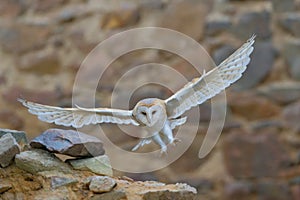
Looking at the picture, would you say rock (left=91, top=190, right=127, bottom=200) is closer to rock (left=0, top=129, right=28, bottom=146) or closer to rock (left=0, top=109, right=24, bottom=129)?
rock (left=0, top=129, right=28, bottom=146)

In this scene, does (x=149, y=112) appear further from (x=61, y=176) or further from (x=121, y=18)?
(x=121, y=18)

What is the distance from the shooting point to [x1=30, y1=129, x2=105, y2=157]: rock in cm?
66

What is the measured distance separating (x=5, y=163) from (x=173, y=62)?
801mm

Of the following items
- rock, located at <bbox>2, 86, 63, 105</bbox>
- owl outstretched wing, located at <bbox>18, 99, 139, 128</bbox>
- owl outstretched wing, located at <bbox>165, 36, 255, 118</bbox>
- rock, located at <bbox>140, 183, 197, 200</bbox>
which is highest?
rock, located at <bbox>2, 86, 63, 105</bbox>

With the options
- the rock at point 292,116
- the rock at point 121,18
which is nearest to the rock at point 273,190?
the rock at point 292,116

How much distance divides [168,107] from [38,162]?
181 mm

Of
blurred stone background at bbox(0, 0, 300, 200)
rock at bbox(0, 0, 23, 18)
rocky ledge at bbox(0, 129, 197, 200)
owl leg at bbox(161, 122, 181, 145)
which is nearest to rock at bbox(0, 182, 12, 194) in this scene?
rocky ledge at bbox(0, 129, 197, 200)

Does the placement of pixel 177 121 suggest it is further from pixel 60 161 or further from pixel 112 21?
pixel 112 21

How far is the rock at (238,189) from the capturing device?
1.35 metres

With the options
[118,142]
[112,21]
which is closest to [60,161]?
[118,142]

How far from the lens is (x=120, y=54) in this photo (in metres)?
1.42

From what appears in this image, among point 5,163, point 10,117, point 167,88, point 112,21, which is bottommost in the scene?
point 5,163

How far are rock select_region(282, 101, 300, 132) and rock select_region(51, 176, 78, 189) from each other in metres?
0.81

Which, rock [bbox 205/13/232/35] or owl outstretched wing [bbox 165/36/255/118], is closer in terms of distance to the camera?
owl outstretched wing [bbox 165/36/255/118]
